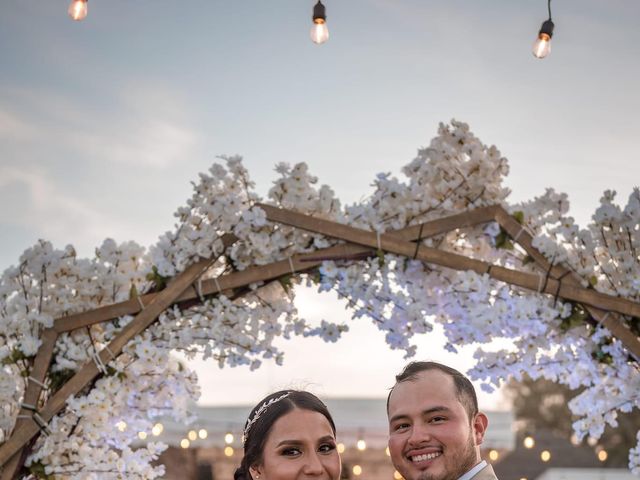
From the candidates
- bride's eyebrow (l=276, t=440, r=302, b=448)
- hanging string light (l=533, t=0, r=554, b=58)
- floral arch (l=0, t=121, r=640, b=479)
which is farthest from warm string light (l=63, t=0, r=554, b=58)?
bride's eyebrow (l=276, t=440, r=302, b=448)

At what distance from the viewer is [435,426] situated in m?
3.45

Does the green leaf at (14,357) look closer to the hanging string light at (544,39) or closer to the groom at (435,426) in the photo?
the groom at (435,426)

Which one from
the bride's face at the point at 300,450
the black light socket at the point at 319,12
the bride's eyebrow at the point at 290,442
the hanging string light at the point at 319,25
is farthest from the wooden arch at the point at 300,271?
the bride's eyebrow at the point at 290,442

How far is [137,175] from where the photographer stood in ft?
25.6

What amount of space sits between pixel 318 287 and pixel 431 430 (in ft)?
6.40

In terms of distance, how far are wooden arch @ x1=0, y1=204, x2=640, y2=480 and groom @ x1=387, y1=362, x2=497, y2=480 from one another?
1.54 m

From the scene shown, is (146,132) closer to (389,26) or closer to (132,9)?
(132,9)

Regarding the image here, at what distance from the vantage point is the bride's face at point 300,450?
3355 millimetres

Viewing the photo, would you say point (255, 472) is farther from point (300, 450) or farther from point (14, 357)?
point (14, 357)

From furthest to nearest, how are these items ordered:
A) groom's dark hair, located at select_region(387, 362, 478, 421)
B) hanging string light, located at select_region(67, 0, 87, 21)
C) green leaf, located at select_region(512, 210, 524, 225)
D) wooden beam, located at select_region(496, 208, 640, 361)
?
green leaf, located at select_region(512, 210, 524, 225) → wooden beam, located at select_region(496, 208, 640, 361) → hanging string light, located at select_region(67, 0, 87, 21) → groom's dark hair, located at select_region(387, 362, 478, 421)

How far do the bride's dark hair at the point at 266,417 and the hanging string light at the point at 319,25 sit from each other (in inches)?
80.3

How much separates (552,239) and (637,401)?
42.4 inches

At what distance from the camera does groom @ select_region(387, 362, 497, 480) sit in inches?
134

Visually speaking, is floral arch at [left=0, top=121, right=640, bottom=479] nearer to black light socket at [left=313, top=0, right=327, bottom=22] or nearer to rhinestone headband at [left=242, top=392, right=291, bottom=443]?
black light socket at [left=313, top=0, right=327, bottom=22]
